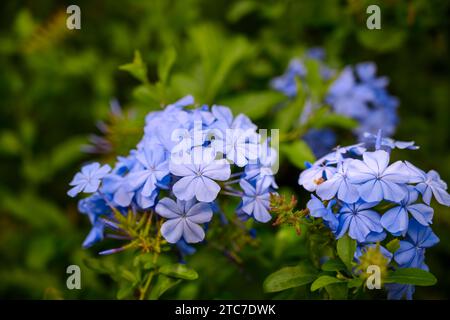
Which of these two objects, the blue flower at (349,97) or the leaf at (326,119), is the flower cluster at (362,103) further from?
the leaf at (326,119)

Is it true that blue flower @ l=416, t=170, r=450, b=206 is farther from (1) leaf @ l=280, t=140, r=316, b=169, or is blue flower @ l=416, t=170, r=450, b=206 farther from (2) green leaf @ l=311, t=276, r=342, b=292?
(1) leaf @ l=280, t=140, r=316, b=169

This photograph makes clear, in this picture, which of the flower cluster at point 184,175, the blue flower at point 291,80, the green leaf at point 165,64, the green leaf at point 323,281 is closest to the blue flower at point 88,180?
the flower cluster at point 184,175

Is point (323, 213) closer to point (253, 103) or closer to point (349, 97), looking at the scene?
point (253, 103)

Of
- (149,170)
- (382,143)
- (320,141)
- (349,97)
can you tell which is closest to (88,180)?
(149,170)

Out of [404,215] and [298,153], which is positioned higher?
[298,153]
